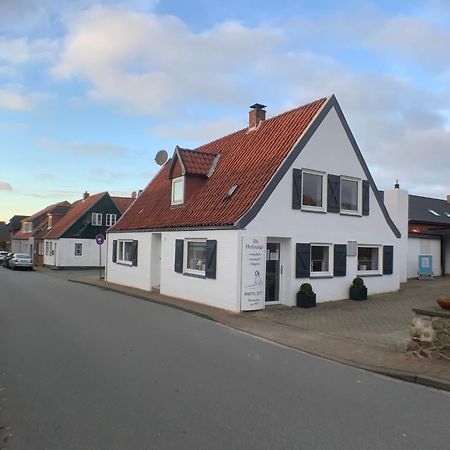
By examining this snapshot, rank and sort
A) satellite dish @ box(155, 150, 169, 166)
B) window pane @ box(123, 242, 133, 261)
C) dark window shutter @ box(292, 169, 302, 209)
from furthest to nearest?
satellite dish @ box(155, 150, 169, 166), window pane @ box(123, 242, 133, 261), dark window shutter @ box(292, 169, 302, 209)

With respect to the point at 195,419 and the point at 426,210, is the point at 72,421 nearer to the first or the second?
the point at 195,419

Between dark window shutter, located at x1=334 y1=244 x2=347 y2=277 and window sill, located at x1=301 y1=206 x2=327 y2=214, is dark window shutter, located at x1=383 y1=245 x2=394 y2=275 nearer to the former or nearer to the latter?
dark window shutter, located at x1=334 y1=244 x2=347 y2=277

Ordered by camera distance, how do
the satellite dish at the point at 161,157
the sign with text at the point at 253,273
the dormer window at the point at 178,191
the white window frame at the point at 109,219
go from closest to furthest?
the sign with text at the point at 253,273, the dormer window at the point at 178,191, the satellite dish at the point at 161,157, the white window frame at the point at 109,219

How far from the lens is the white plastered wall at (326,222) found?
15.9 m

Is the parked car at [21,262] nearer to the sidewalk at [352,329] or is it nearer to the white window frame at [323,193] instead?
the sidewalk at [352,329]

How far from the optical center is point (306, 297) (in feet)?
51.5

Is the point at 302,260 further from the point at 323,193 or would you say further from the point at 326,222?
the point at 323,193

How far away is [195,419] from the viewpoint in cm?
537

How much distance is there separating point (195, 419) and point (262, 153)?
13.3 meters

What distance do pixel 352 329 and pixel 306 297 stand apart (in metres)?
3.72

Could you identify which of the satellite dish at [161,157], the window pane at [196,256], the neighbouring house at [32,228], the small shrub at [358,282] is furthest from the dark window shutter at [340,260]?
the neighbouring house at [32,228]

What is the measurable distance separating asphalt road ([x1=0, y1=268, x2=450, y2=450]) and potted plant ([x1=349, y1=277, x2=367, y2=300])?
8173 mm

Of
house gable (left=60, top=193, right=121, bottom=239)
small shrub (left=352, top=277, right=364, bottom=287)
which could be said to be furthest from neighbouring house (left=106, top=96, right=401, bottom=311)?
house gable (left=60, top=193, right=121, bottom=239)

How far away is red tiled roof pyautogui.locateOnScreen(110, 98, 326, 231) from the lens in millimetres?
16141
